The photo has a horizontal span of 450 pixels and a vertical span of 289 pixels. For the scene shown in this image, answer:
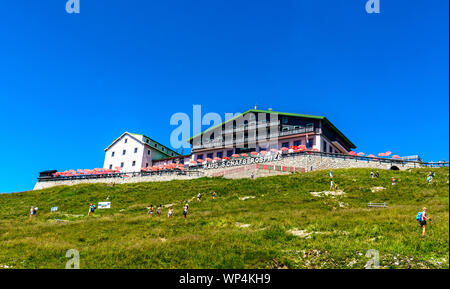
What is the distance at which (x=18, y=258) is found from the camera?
2117 cm

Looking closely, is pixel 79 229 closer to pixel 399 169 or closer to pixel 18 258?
pixel 18 258

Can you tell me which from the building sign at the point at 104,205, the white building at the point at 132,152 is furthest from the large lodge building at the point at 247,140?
the building sign at the point at 104,205

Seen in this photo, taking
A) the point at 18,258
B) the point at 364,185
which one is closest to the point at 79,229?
the point at 18,258

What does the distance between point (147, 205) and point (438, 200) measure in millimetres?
29301

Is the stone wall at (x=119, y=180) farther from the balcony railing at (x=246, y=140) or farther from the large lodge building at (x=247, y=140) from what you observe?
the balcony railing at (x=246, y=140)

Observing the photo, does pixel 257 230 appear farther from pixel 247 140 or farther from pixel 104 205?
pixel 247 140

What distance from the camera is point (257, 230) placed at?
25.1 metres

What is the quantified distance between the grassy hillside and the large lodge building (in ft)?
65.2

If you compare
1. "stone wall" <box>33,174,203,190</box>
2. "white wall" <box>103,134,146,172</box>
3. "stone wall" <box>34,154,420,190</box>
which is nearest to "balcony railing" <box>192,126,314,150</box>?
"stone wall" <box>34,154,420,190</box>

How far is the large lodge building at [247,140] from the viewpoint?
67.7 meters

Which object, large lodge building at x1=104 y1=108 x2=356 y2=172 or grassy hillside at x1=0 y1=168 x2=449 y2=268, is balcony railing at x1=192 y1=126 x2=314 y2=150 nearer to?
large lodge building at x1=104 y1=108 x2=356 y2=172

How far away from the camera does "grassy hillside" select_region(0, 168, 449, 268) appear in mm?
18406

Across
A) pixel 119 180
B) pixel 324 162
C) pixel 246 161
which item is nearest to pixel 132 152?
pixel 119 180

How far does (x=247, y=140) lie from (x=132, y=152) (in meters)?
29.4
